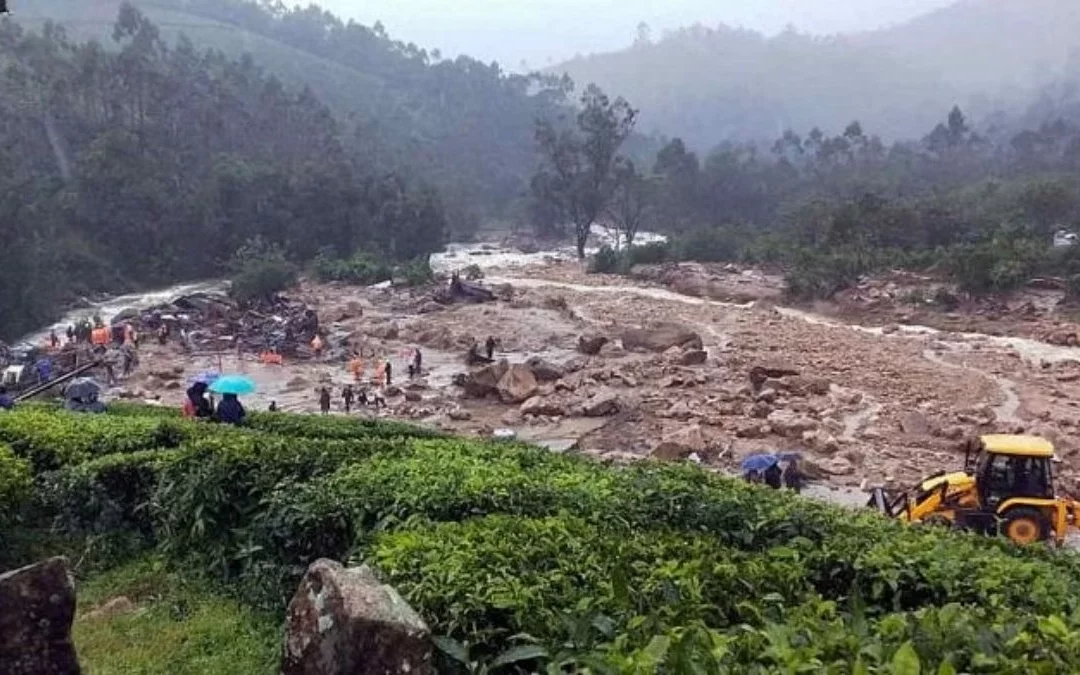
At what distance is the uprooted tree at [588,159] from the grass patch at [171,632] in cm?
5340

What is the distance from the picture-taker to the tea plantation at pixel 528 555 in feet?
12.2

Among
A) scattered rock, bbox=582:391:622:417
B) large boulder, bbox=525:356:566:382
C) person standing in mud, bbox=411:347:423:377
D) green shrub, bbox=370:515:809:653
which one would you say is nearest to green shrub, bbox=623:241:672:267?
person standing in mud, bbox=411:347:423:377

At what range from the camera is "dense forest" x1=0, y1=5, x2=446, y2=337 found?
50.0 metres

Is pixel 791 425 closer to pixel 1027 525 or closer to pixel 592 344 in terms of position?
pixel 1027 525

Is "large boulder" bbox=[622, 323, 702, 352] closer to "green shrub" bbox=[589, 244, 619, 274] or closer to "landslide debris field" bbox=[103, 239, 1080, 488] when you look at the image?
"landslide debris field" bbox=[103, 239, 1080, 488]

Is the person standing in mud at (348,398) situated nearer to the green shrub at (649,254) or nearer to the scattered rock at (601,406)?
the scattered rock at (601,406)

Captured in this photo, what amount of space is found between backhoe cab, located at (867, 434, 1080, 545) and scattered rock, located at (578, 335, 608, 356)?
18.2m

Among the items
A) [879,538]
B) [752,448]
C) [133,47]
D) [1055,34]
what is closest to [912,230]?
[752,448]

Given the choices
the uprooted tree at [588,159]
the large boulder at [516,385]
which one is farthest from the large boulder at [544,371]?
the uprooted tree at [588,159]

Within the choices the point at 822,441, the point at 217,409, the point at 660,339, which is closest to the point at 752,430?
the point at 822,441

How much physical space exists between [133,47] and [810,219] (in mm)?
49125

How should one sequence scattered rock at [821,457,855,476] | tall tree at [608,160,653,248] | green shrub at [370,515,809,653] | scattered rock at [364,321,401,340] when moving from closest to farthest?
green shrub at [370,515,809,653] → scattered rock at [821,457,855,476] → scattered rock at [364,321,401,340] → tall tree at [608,160,653,248]

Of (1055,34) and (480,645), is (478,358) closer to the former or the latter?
(480,645)

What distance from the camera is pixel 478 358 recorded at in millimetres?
29859
